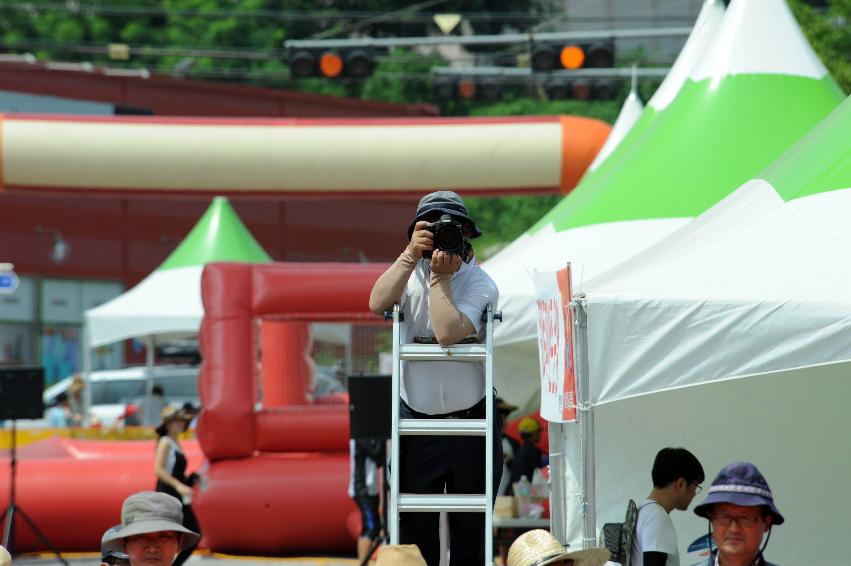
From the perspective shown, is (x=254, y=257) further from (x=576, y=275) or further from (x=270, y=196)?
(x=576, y=275)

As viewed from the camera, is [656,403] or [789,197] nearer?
[789,197]

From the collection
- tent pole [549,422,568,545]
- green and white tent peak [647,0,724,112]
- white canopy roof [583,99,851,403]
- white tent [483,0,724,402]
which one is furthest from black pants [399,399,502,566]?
green and white tent peak [647,0,724,112]

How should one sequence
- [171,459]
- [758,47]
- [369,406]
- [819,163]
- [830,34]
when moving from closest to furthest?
[819,163] → [758,47] → [369,406] → [171,459] → [830,34]

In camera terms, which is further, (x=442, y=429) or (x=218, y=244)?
(x=218, y=244)

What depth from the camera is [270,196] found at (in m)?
21.7

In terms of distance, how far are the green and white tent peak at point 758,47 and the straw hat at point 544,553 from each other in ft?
19.8

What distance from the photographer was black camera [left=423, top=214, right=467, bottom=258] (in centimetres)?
559

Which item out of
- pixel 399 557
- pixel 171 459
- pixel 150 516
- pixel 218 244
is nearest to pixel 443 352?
pixel 399 557

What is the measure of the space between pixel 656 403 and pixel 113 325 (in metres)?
11.7

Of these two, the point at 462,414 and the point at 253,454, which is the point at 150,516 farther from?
the point at 253,454

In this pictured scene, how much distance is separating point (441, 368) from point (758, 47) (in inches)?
217

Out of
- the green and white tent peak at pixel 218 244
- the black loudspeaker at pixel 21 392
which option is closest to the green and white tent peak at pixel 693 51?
the black loudspeaker at pixel 21 392

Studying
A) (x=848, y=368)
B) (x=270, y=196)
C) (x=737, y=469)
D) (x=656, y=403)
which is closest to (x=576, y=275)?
(x=656, y=403)

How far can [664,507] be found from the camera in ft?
20.5
